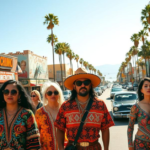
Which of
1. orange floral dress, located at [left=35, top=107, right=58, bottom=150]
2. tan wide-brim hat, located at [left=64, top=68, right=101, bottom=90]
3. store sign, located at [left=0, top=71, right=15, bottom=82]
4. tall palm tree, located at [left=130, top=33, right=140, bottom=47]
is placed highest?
tall palm tree, located at [left=130, top=33, right=140, bottom=47]

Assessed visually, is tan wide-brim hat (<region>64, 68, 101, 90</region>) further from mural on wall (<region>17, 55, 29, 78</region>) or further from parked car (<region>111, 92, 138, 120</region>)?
mural on wall (<region>17, 55, 29, 78</region>)

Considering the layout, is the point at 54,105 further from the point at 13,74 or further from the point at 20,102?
the point at 13,74

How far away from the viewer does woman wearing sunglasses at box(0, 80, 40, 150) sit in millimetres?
2904

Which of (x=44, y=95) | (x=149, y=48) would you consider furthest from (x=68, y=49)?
(x=44, y=95)

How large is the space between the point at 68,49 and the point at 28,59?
22009mm

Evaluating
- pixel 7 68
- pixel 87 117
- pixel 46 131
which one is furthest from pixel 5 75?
pixel 87 117

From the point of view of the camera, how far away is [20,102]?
→ 3275mm

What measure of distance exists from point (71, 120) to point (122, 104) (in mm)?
9146

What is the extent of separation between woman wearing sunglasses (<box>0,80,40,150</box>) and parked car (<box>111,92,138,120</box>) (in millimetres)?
8577

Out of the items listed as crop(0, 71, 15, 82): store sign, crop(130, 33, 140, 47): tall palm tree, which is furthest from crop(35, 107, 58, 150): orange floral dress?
crop(130, 33, 140, 47): tall palm tree

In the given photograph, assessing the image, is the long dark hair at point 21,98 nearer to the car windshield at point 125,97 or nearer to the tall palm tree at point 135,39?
the car windshield at point 125,97

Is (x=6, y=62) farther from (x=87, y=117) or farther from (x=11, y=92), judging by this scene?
(x=87, y=117)

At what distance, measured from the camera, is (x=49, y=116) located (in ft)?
13.4

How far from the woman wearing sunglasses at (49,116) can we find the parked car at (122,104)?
7.23m
